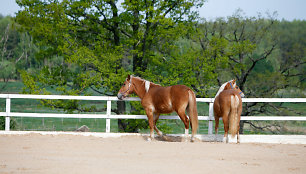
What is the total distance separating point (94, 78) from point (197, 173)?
9.36 meters

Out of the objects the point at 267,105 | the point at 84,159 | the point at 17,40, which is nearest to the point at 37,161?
the point at 84,159

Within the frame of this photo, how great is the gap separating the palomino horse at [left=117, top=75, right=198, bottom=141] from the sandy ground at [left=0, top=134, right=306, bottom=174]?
2.16 ft

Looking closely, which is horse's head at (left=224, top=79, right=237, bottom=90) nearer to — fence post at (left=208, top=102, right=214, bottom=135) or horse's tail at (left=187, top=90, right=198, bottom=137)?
fence post at (left=208, top=102, right=214, bottom=135)

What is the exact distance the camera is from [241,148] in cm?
643

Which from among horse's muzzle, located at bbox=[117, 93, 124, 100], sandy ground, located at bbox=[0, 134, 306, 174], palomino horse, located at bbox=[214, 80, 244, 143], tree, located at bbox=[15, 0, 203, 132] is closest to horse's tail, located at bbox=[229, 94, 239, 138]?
palomino horse, located at bbox=[214, 80, 244, 143]

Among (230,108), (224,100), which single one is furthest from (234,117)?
(224,100)

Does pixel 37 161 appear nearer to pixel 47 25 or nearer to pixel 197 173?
pixel 197 173

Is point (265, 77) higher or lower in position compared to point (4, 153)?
higher

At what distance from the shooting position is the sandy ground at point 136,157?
15.4ft

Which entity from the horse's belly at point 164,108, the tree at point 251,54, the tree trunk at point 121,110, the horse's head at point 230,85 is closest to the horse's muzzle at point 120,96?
the horse's belly at point 164,108

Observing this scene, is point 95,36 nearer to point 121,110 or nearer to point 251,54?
point 121,110

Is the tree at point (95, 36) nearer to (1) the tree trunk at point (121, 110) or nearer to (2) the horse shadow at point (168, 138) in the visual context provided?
(1) the tree trunk at point (121, 110)

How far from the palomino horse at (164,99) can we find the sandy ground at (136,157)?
2.16 ft

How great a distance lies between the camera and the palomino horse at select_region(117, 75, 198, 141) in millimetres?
7051
